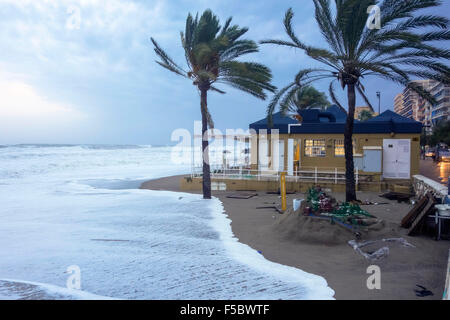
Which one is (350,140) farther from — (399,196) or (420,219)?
(420,219)

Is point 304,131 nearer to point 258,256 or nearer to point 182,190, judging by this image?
point 182,190

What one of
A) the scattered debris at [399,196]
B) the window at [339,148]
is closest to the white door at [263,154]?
the window at [339,148]

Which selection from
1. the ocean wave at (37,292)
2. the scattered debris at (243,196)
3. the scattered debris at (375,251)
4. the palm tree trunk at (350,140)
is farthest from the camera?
the scattered debris at (243,196)

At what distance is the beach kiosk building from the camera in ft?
58.1

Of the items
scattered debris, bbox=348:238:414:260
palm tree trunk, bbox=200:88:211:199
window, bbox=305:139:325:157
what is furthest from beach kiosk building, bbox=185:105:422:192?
scattered debris, bbox=348:238:414:260

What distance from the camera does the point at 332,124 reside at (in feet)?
63.1

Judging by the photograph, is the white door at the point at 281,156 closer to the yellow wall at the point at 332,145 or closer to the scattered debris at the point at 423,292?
the yellow wall at the point at 332,145

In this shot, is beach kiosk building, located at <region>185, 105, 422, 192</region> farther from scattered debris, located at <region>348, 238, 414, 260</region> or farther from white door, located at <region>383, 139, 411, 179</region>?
scattered debris, located at <region>348, 238, 414, 260</region>

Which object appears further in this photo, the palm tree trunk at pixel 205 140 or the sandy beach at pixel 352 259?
the palm tree trunk at pixel 205 140

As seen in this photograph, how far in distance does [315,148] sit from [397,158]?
14.7 feet

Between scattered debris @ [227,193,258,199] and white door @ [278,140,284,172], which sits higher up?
white door @ [278,140,284,172]

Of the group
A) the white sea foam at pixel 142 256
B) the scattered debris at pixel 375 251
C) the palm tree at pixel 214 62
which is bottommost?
the white sea foam at pixel 142 256

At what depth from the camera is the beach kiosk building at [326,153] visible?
1772 centimetres
